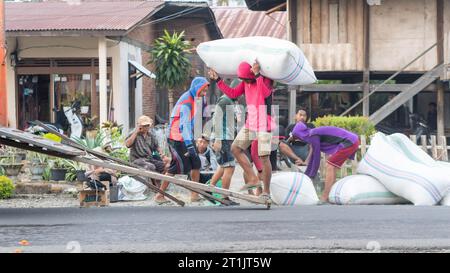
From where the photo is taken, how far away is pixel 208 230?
7352 mm

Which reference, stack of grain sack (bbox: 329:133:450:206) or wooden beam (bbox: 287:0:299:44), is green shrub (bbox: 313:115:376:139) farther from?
wooden beam (bbox: 287:0:299:44)

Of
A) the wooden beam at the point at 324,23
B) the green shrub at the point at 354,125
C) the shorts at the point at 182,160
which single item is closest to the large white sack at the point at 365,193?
the shorts at the point at 182,160

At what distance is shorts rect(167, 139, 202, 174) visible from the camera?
10.9 m

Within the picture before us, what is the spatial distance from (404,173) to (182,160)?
9.66 ft

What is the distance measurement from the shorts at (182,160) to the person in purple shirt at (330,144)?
1.47 meters

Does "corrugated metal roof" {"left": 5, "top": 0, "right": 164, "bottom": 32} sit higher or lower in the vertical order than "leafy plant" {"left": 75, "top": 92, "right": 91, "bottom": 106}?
higher

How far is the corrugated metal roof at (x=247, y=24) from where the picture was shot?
34719 mm

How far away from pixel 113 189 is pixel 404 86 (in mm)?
10072

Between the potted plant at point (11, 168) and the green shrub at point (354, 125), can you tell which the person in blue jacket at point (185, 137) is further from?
the green shrub at point (354, 125)

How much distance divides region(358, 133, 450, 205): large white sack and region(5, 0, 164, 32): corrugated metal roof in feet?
30.6

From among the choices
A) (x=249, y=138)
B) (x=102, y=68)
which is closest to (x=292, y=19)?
(x=102, y=68)

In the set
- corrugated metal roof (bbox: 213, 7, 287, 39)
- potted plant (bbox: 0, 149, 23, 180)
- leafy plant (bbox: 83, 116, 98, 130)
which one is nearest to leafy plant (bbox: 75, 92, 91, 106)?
leafy plant (bbox: 83, 116, 98, 130)
